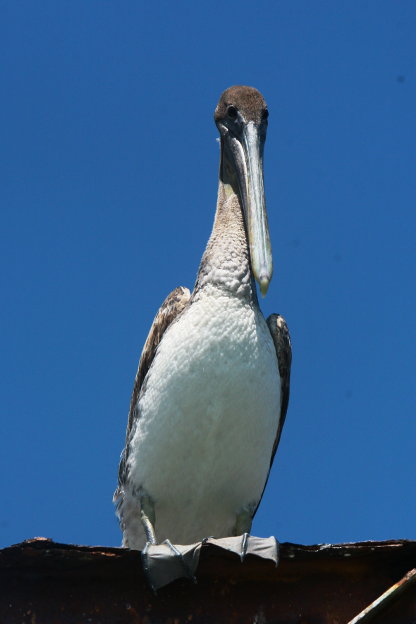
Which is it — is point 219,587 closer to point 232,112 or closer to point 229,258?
point 229,258

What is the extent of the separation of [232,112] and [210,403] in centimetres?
271

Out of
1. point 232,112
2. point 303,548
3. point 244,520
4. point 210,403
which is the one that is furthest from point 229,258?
point 303,548

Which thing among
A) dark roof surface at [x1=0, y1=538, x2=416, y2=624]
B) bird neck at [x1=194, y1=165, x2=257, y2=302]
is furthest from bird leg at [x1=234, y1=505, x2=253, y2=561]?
dark roof surface at [x1=0, y1=538, x2=416, y2=624]

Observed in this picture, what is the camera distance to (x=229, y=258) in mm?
7777

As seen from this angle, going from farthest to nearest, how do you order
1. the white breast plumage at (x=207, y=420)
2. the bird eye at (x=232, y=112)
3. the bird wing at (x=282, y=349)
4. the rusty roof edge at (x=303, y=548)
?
the bird eye at (x=232, y=112) → the bird wing at (x=282, y=349) → the white breast plumage at (x=207, y=420) → the rusty roof edge at (x=303, y=548)

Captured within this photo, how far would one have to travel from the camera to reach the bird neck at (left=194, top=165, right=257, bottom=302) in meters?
7.60

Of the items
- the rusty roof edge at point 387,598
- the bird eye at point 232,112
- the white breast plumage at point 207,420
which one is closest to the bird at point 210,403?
the white breast plumage at point 207,420

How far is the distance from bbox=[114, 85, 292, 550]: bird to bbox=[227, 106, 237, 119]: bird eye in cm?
91

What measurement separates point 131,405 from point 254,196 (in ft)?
6.10

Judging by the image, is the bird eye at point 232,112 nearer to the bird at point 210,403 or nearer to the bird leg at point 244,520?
the bird at point 210,403

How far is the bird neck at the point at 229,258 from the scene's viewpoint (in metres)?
7.60

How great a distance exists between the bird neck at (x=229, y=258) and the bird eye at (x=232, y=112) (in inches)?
27.4

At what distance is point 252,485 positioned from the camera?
24.7 ft

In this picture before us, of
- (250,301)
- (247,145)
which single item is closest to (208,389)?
(250,301)
